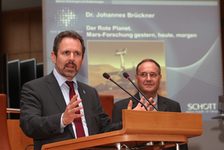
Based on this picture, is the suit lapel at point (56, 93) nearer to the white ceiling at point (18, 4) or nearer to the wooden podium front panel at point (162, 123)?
the wooden podium front panel at point (162, 123)

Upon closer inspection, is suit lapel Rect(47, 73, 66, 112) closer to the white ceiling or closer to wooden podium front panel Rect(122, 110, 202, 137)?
wooden podium front panel Rect(122, 110, 202, 137)

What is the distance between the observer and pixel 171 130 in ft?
7.53

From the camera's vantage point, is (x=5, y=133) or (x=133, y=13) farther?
(x=133, y=13)

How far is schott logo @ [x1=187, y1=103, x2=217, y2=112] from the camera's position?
523 cm

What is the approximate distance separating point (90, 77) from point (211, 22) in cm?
151

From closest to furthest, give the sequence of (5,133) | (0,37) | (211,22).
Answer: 1. (5,133)
2. (211,22)
3. (0,37)

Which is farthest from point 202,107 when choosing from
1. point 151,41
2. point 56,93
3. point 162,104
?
point 56,93

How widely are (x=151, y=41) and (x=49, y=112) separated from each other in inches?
108

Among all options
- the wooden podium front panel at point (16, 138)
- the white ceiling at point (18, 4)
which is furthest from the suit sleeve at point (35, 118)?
the white ceiling at point (18, 4)

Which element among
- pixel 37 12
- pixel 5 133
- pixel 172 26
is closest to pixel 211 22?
pixel 172 26

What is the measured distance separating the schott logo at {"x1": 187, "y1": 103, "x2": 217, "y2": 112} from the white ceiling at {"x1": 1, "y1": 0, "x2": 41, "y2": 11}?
4188 mm

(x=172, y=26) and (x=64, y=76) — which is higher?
(x=172, y=26)

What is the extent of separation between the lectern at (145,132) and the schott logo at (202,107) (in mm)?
2811

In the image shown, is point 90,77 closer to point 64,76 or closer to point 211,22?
point 211,22
